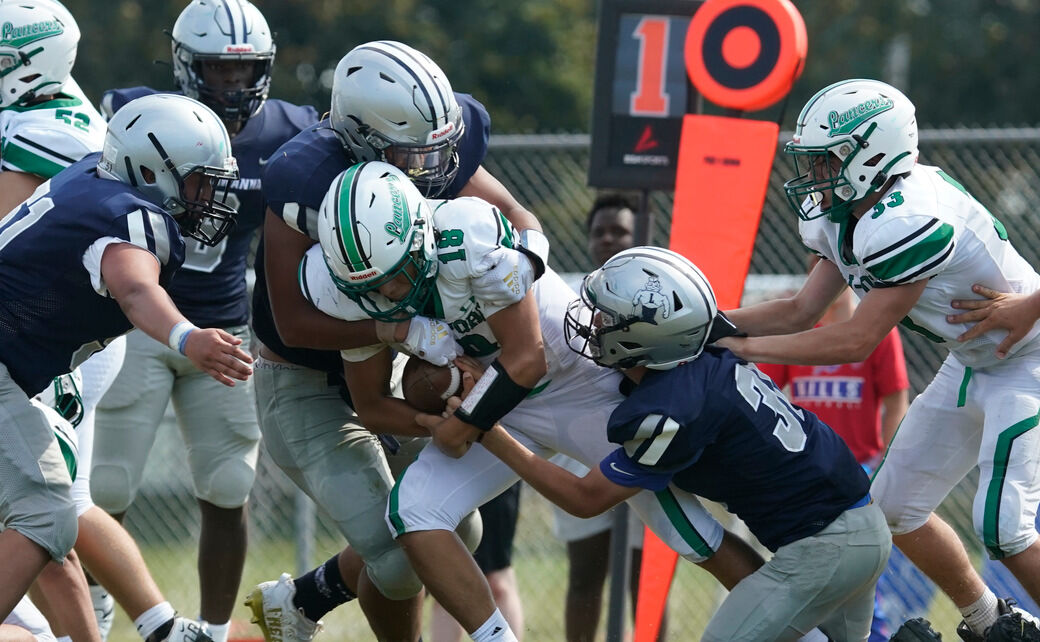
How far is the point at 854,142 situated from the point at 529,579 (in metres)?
4.33

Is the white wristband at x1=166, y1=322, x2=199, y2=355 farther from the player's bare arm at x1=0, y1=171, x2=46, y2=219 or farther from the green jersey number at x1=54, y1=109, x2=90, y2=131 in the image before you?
the green jersey number at x1=54, y1=109, x2=90, y2=131

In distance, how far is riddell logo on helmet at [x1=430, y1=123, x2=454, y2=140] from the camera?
4.04 m

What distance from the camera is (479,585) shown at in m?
4.00

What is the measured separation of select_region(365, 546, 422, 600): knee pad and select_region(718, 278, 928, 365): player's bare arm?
3.86 ft

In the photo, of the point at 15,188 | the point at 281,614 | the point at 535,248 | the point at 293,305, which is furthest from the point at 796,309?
the point at 15,188

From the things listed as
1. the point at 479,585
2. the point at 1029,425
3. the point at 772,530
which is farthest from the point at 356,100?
the point at 1029,425

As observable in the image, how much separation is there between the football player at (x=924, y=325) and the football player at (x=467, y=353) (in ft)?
1.79

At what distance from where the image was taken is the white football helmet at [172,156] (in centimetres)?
402

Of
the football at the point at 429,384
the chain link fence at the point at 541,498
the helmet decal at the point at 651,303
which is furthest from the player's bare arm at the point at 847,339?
the chain link fence at the point at 541,498

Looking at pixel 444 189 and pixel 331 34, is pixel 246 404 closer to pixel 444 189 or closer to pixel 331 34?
pixel 444 189

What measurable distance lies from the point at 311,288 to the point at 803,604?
5.50 ft

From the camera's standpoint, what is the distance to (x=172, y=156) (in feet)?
13.2

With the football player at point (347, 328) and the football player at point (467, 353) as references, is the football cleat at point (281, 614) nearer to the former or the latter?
the football player at point (347, 328)

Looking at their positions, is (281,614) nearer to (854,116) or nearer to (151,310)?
(151,310)
